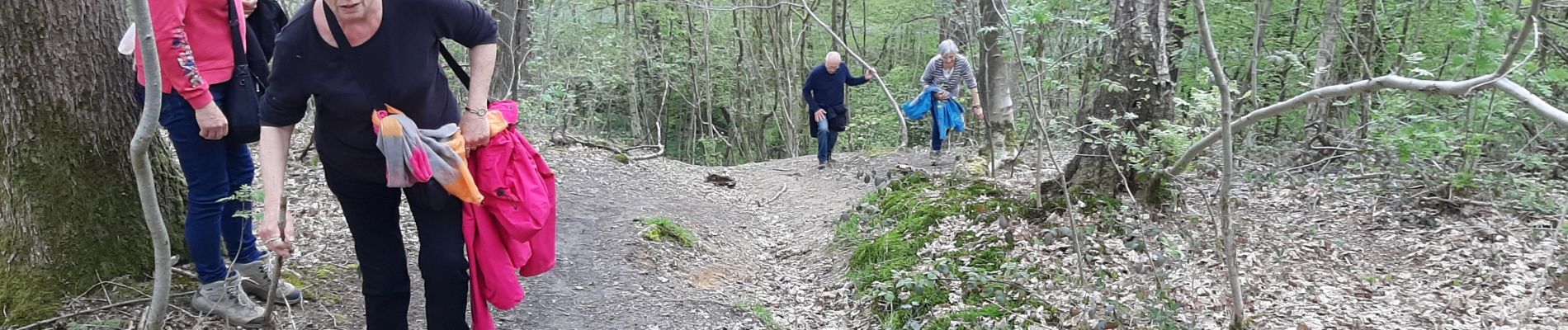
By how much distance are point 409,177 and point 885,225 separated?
4.29 metres

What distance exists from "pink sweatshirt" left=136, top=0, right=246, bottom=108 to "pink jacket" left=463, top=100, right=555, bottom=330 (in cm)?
98

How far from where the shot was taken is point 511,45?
37.0 ft

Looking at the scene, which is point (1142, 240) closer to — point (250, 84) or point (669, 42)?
point (250, 84)

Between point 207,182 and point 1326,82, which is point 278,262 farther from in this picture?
point 1326,82

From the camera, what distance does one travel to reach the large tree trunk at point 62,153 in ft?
11.0

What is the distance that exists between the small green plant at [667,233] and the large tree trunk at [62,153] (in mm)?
3042

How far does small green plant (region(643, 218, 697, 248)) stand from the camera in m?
6.13

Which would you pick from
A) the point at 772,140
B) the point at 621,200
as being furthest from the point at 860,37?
the point at 621,200

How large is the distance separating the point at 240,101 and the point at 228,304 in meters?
0.80

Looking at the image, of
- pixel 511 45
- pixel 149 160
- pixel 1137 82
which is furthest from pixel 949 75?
pixel 149 160

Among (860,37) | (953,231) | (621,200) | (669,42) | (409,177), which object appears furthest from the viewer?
(860,37)

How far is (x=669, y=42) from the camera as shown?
2044 cm

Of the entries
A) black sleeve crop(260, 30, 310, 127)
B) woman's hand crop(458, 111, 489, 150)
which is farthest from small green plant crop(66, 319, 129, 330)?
woman's hand crop(458, 111, 489, 150)

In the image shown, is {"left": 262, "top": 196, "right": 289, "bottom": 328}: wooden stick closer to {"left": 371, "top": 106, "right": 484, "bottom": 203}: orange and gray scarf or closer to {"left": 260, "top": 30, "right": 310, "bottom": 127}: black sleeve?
{"left": 260, "top": 30, "right": 310, "bottom": 127}: black sleeve
